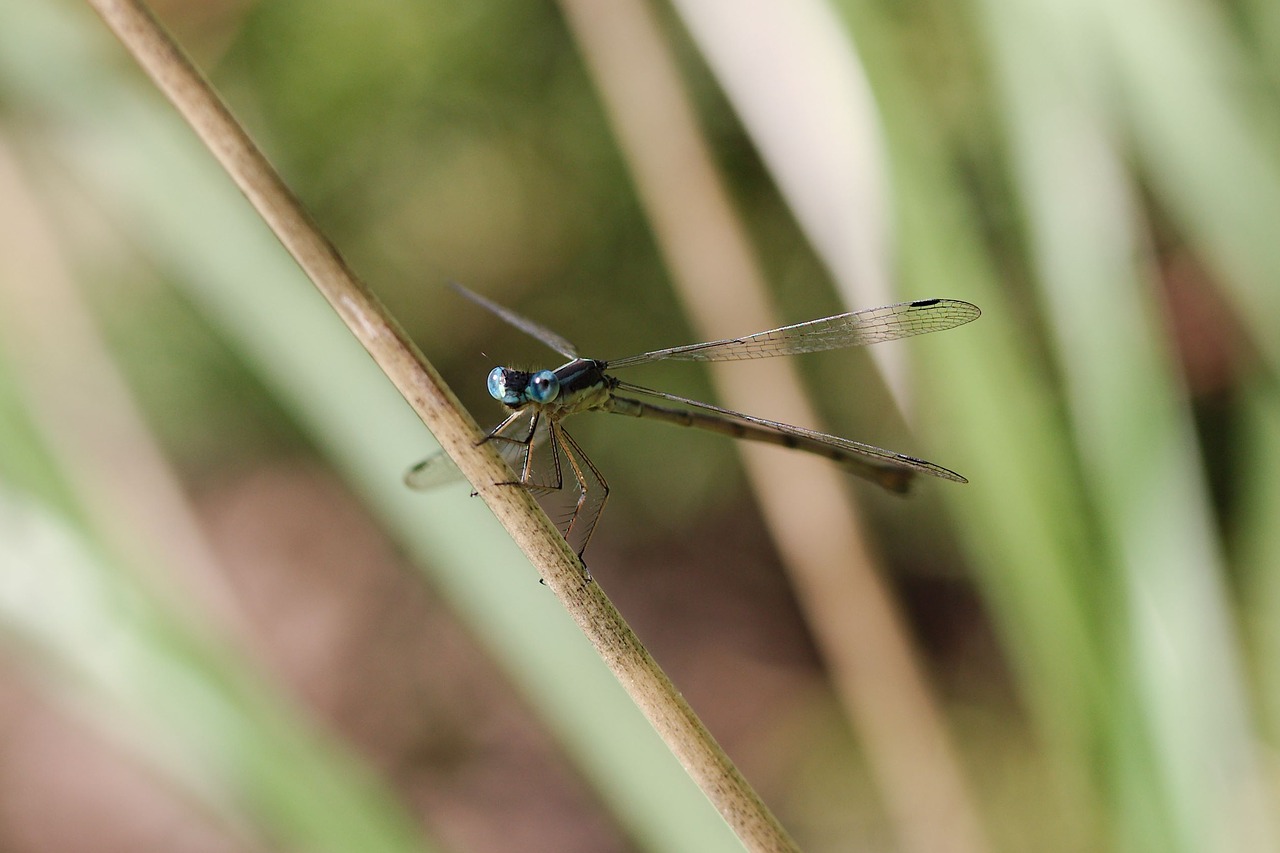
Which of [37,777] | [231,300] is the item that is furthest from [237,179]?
[37,777]

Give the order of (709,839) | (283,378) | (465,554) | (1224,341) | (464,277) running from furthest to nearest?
(464,277) → (1224,341) → (283,378) → (465,554) → (709,839)

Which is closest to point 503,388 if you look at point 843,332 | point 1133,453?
point 843,332

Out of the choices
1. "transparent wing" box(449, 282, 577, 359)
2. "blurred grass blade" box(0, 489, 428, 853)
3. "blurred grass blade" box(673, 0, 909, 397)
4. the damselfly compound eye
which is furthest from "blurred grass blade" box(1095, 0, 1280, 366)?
"blurred grass blade" box(0, 489, 428, 853)

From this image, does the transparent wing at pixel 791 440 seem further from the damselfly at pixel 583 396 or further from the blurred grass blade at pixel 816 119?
the blurred grass blade at pixel 816 119

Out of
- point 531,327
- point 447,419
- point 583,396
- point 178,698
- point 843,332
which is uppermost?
point 447,419

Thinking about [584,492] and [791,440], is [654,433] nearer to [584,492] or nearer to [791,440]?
[791,440]

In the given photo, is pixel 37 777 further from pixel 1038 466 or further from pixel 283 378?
pixel 1038 466

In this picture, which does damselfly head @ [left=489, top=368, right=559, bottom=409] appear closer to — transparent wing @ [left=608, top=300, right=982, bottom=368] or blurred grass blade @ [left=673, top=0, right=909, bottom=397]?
transparent wing @ [left=608, top=300, right=982, bottom=368]
